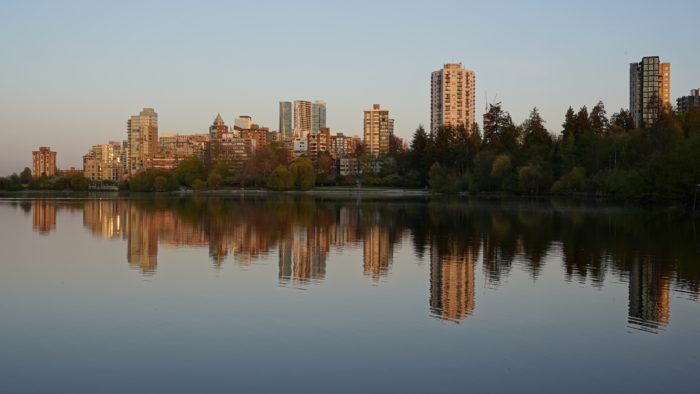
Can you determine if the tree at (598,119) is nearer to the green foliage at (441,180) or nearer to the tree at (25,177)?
the green foliage at (441,180)

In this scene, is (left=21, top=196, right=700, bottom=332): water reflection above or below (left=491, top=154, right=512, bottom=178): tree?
below

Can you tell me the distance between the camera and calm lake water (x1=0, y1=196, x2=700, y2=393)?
10406 mm

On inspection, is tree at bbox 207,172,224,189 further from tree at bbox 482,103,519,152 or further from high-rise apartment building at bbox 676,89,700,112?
high-rise apartment building at bbox 676,89,700,112

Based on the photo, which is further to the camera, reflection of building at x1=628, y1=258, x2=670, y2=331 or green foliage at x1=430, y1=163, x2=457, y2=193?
green foliage at x1=430, y1=163, x2=457, y2=193

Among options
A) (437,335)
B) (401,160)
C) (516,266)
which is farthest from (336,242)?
(401,160)

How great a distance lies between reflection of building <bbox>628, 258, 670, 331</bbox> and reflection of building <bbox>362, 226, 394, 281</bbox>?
7194 millimetres

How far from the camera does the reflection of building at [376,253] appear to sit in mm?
21344

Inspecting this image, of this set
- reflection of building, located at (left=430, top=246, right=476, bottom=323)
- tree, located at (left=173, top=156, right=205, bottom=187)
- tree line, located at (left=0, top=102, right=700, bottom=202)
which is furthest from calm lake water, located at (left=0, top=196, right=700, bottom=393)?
tree, located at (left=173, top=156, right=205, bottom=187)

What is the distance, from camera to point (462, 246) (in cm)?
2789

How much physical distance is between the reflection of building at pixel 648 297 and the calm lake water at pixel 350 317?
7cm

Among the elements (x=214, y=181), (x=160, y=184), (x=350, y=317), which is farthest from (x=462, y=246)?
(x=160, y=184)

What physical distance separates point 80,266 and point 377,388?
15.8 metres

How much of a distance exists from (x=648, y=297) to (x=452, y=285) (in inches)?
197

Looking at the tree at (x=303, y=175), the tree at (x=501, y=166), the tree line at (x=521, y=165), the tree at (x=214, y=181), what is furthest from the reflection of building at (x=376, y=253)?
the tree at (x=214, y=181)
